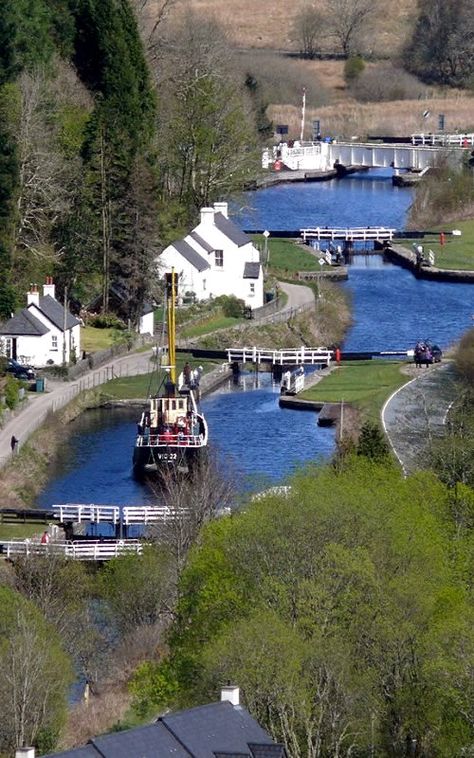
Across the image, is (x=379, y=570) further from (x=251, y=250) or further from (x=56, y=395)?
(x=251, y=250)

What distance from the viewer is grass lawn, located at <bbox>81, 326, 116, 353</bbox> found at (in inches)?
3819

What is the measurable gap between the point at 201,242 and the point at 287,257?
1237 centimetres

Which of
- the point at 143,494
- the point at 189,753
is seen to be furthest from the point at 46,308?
the point at 189,753

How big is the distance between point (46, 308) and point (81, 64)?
2520 centimetres

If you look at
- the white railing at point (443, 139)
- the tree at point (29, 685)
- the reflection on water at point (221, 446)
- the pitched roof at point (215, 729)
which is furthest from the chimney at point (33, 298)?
the white railing at point (443, 139)

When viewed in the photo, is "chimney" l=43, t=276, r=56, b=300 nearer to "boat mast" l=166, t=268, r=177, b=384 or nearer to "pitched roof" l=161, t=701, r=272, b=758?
"boat mast" l=166, t=268, r=177, b=384

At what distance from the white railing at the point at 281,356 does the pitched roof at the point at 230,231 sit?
1303 cm

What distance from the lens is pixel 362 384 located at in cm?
9300

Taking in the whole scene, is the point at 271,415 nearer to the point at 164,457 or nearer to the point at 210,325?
the point at 164,457

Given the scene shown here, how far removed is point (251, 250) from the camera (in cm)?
11200

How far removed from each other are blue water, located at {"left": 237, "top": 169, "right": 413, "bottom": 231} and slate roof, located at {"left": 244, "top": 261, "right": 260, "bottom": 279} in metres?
16.7

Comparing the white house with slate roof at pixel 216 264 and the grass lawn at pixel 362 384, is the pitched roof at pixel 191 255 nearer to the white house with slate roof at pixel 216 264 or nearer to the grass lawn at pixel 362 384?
the white house with slate roof at pixel 216 264

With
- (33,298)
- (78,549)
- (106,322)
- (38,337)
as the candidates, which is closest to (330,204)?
(106,322)

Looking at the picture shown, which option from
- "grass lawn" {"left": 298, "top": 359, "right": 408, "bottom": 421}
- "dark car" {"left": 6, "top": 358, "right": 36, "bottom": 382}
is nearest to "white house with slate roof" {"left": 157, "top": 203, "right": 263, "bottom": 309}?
"grass lawn" {"left": 298, "top": 359, "right": 408, "bottom": 421}
